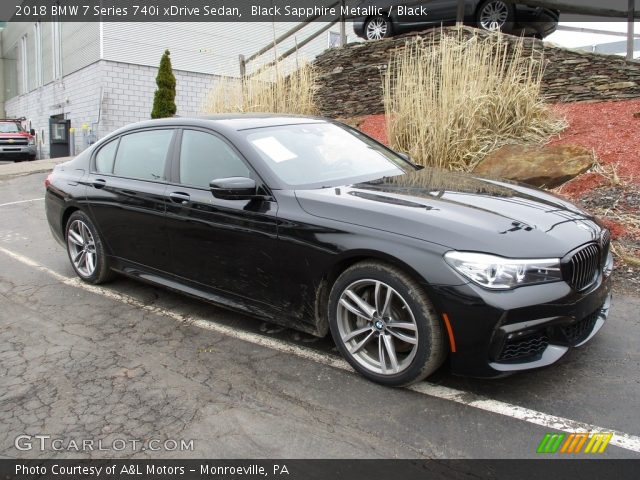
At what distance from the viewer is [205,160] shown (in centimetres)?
401

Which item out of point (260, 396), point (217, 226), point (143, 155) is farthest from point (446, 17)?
point (260, 396)

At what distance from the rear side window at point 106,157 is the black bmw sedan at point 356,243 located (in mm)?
71

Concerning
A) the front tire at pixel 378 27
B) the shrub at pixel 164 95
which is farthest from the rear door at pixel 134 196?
the shrub at pixel 164 95

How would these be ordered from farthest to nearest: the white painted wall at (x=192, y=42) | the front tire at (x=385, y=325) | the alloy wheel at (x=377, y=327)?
the white painted wall at (x=192, y=42)
the alloy wheel at (x=377, y=327)
the front tire at (x=385, y=325)

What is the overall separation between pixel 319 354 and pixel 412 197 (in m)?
1.16

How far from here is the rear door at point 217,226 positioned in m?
3.50

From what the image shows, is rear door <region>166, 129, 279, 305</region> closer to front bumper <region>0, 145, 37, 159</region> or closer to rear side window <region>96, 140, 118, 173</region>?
rear side window <region>96, 140, 118, 173</region>

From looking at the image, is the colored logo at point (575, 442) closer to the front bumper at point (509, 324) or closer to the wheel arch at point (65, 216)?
the front bumper at point (509, 324)

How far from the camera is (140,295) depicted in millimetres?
4832

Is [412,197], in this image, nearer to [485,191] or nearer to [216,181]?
[485,191]

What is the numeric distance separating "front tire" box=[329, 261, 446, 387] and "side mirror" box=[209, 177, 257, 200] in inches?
32.7

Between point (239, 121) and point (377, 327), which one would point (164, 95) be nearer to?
point (239, 121)

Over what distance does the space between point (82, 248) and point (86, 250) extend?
0.32ft

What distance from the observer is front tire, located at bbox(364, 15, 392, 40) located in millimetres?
11641
